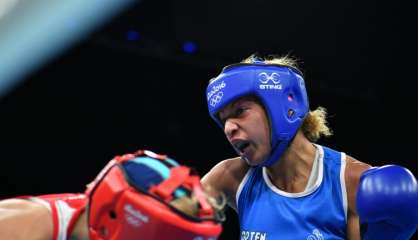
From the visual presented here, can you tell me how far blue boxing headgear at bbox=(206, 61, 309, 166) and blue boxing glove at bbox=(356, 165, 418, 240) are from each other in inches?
14.7

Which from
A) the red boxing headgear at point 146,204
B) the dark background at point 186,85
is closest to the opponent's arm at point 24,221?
the red boxing headgear at point 146,204

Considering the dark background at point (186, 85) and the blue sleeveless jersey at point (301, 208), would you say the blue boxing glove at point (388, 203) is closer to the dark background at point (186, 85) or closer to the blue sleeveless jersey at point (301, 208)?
the blue sleeveless jersey at point (301, 208)

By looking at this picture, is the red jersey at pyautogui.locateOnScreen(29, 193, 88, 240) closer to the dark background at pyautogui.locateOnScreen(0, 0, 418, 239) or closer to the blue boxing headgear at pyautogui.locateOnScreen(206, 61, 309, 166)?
the blue boxing headgear at pyautogui.locateOnScreen(206, 61, 309, 166)

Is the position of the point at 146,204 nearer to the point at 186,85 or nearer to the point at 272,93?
the point at 272,93

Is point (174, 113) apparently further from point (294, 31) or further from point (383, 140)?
point (383, 140)

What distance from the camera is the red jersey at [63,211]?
1488 millimetres

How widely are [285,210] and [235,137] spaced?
340 millimetres

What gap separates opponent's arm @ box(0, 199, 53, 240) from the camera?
1448 millimetres

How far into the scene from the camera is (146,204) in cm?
136

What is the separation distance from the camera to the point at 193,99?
6348 mm

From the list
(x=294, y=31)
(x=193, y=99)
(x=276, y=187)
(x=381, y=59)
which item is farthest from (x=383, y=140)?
(x=276, y=187)

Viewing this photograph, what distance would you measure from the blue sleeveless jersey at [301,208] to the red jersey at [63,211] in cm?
97

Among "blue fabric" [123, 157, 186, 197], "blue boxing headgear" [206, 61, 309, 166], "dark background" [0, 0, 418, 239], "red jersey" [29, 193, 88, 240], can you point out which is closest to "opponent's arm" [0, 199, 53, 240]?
"red jersey" [29, 193, 88, 240]

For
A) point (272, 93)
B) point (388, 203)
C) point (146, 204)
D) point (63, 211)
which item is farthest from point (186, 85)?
point (146, 204)
